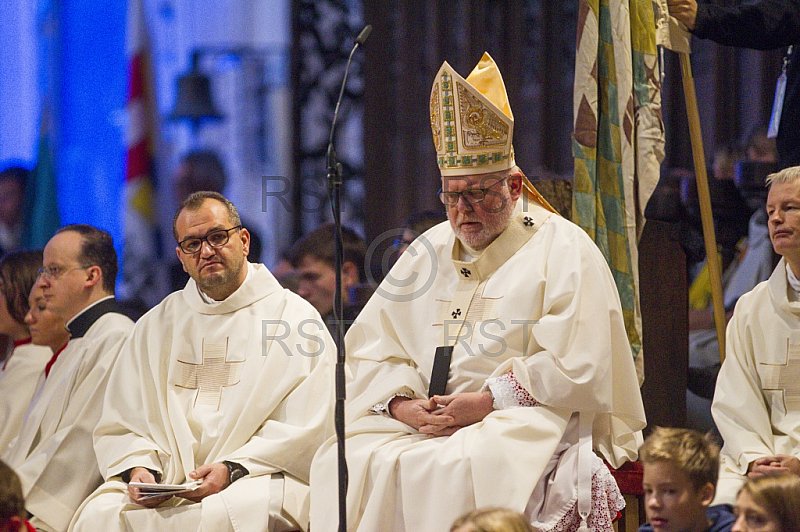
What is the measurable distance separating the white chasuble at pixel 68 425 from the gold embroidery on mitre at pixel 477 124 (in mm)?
1948

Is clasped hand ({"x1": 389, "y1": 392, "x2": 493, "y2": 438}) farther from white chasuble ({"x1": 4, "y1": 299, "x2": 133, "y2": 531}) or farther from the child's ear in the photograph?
white chasuble ({"x1": 4, "y1": 299, "x2": 133, "y2": 531})

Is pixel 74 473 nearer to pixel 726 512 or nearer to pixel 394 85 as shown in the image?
pixel 726 512

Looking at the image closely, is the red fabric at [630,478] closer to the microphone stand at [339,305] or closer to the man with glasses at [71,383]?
the microphone stand at [339,305]

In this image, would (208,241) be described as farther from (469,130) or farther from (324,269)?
(324,269)

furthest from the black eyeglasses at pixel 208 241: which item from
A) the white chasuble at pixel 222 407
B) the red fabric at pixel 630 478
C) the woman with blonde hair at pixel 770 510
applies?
the woman with blonde hair at pixel 770 510

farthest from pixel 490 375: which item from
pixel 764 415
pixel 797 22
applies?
pixel 797 22

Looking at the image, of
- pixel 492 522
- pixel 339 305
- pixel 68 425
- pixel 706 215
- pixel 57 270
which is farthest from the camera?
pixel 57 270

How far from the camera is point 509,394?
14.2 ft

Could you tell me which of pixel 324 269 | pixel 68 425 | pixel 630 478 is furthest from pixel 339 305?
pixel 324 269

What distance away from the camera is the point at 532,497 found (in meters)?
4.19

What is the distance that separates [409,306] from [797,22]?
2.26 meters

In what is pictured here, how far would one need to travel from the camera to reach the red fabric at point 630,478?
455cm

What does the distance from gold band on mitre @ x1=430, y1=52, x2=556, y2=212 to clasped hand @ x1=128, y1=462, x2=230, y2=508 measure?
4.95 ft

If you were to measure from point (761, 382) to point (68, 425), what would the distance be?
302 cm
